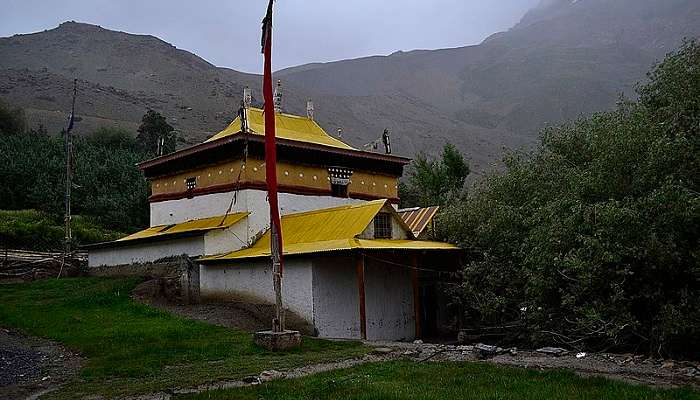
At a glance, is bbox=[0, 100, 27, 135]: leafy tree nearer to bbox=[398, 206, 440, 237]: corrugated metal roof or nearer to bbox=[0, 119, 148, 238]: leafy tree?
bbox=[0, 119, 148, 238]: leafy tree

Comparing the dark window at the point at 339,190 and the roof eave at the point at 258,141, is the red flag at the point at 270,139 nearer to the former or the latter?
the roof eave at the point at 258,141

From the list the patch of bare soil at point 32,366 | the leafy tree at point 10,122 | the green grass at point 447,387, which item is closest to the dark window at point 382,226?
the green grass at point 447,387

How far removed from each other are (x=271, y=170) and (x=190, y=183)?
1166 cm

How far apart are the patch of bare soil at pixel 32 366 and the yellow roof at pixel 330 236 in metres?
6.33

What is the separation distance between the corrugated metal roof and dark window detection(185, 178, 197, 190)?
323 inches

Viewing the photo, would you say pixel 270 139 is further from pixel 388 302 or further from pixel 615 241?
pixel 615 241

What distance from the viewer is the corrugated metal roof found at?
22234 mm

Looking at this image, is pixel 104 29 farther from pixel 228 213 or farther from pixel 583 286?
pixel 583 286

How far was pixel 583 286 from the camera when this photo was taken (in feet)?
A: 45.2

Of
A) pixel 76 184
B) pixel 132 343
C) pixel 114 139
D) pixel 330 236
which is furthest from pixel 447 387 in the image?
pixel 114 139

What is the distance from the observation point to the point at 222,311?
741 inches

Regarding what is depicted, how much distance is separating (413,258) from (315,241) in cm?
292

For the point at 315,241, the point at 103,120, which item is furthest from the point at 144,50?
the point at 315,241

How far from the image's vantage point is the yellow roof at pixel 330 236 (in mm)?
17406
